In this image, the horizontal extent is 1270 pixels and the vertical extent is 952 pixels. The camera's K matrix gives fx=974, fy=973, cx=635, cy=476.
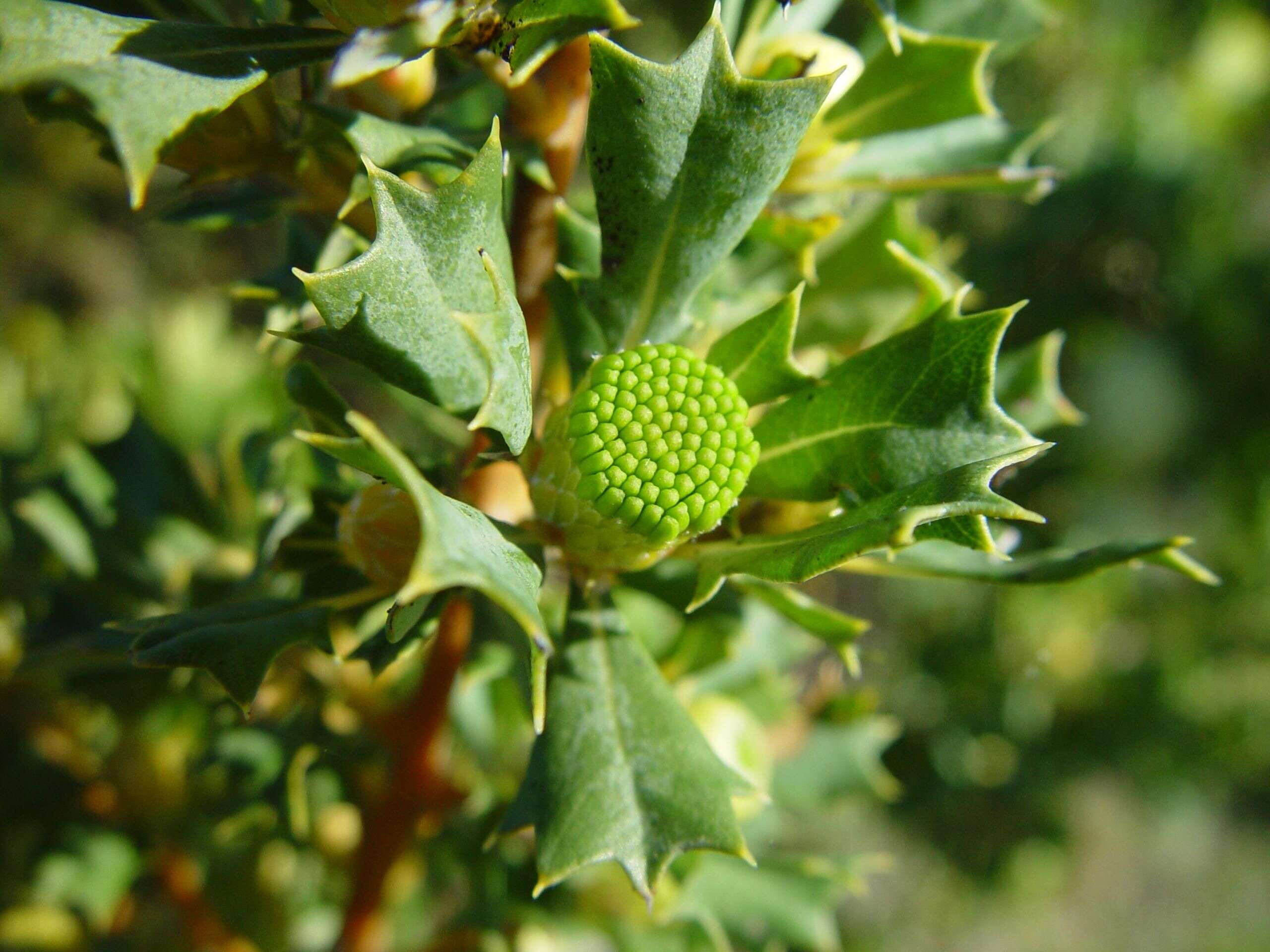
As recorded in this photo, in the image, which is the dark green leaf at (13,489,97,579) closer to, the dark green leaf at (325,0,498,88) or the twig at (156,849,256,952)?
the twig at (156,849,256,952)

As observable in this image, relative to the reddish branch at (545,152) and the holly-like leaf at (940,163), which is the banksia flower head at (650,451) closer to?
the reddish branch at (545,152)

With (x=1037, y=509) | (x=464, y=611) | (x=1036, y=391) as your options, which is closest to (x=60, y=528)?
(x=464, y=611)

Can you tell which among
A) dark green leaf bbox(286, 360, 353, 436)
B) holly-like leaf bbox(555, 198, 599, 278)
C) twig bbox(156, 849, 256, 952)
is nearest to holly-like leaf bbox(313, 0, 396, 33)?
holly-like leaf bbox(555, 198, 599, 278)

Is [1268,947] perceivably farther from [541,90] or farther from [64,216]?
[64,216]

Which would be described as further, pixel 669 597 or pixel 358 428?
pixel 669 597

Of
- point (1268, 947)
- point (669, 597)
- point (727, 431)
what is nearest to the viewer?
point (727, 431)

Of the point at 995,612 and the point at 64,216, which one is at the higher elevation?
the point at 995,612

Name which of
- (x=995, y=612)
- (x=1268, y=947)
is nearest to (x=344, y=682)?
(x=995, y=612)

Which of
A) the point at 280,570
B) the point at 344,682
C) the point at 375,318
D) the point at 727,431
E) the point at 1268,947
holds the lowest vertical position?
the point at 1268,947
